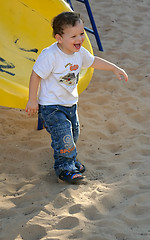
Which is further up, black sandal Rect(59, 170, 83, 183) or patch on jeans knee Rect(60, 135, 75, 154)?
patch on jeans knee Rect(60, 135, 75, 154)

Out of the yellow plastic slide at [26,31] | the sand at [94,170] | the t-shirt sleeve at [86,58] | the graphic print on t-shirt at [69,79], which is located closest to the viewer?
the sand at [94,170]

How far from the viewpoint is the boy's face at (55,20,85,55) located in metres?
2.54

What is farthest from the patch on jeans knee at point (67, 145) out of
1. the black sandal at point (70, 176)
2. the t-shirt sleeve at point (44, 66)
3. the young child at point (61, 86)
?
the t-shirt sleeve at point (44, 66)

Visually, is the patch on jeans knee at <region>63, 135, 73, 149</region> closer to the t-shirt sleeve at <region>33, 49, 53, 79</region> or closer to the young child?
the young child

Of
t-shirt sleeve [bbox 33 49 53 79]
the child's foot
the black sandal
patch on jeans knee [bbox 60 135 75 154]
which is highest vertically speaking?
t-shirt sleeve [bbox 33 49 53 79]

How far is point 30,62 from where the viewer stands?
353 cm

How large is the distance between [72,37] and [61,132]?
629 millimetres

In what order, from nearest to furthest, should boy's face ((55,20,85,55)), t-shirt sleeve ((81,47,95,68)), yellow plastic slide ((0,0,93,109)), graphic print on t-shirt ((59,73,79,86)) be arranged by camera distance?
boy's face ((55,20,85,55)) → graphic print on t-shirt ((59,73,79,86)) → t-shirt sleeve ((81,47,95,68)) → yellow plastic slide ((0,0,93,109))

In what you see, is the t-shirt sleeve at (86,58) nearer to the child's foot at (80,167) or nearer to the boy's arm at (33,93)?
the boy's arm at (33,93)

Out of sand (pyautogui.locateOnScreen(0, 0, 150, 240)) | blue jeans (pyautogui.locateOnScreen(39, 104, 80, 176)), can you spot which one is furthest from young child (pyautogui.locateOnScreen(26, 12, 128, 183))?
sand (pyautogui.locateOnScreen(0, 0, 150, 240))

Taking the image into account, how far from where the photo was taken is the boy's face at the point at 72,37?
8.32ft

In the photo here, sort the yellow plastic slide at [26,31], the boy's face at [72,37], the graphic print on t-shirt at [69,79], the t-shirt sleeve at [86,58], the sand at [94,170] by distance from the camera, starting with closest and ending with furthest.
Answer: the sand at [94,170]
the boy's face at [72,37]
the graphic print on t-shirt at [69,79]
the t-shirt sleeve at [86,58]
the yellow plastic slide at [26,31]

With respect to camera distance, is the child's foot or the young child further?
the child's foot

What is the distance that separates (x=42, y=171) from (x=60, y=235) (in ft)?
2.67
